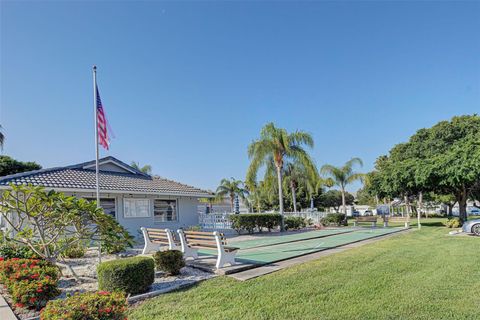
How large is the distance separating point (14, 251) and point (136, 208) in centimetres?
773

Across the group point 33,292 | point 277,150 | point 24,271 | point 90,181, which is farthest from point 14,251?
point 277,150

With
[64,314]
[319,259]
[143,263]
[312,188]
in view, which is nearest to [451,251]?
[319,259]

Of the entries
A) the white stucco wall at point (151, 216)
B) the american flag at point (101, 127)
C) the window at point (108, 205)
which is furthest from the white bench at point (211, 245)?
the window at point (108, 205)

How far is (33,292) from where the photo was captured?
18.0 feet

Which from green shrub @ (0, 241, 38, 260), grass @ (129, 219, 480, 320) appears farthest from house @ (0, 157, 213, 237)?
grass @ (129, 219, 480, 320)

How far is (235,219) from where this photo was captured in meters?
19.2

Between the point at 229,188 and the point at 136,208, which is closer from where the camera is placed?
the point at 136,208

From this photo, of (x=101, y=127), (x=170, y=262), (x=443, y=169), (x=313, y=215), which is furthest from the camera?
(x=313, y=215)

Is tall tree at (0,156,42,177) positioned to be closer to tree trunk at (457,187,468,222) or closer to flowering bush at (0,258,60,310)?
flowering bush at (0,258,60,310)

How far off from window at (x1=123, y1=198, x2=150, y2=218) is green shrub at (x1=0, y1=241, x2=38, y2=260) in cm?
695

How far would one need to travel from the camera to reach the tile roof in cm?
1375

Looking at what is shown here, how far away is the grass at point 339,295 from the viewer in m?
4.97

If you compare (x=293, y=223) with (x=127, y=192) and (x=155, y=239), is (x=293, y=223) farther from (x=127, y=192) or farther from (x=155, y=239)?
(x=155, y=239)

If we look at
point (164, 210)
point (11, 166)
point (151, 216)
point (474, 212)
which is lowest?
point (474, 212)
